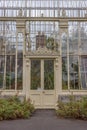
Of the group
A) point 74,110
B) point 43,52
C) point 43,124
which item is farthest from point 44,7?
point 43,124

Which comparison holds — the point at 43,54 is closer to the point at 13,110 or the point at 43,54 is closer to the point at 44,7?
the point at 44,7

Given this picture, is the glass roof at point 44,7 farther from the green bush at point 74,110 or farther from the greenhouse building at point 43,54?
the green bush at point 74,110

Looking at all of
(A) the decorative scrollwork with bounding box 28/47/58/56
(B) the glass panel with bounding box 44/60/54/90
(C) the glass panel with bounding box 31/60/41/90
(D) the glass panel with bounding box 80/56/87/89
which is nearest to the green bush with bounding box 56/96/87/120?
(D) the glass panel with bounding box 80/56/87/89

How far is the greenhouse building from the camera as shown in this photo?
1101 cm

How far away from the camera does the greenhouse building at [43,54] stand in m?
11.0

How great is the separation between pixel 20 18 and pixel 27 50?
1.49 metres

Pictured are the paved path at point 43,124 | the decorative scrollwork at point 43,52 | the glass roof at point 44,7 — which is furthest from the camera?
the glass roof at point 44,7

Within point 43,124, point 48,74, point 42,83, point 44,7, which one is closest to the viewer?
point 43,124

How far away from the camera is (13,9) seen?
38.0ft

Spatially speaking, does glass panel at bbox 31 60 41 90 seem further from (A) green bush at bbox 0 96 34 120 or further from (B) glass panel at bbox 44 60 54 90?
(A) green bush at bbox 0 96 34 120

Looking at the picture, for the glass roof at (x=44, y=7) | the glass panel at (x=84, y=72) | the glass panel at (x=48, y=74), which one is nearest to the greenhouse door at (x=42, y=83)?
the glass panel at (x=48, y=74)

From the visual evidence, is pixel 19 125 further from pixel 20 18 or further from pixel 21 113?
pixel 20 18

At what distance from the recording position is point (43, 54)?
11164 mm

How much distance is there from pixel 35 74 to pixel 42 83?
0.53 meters
